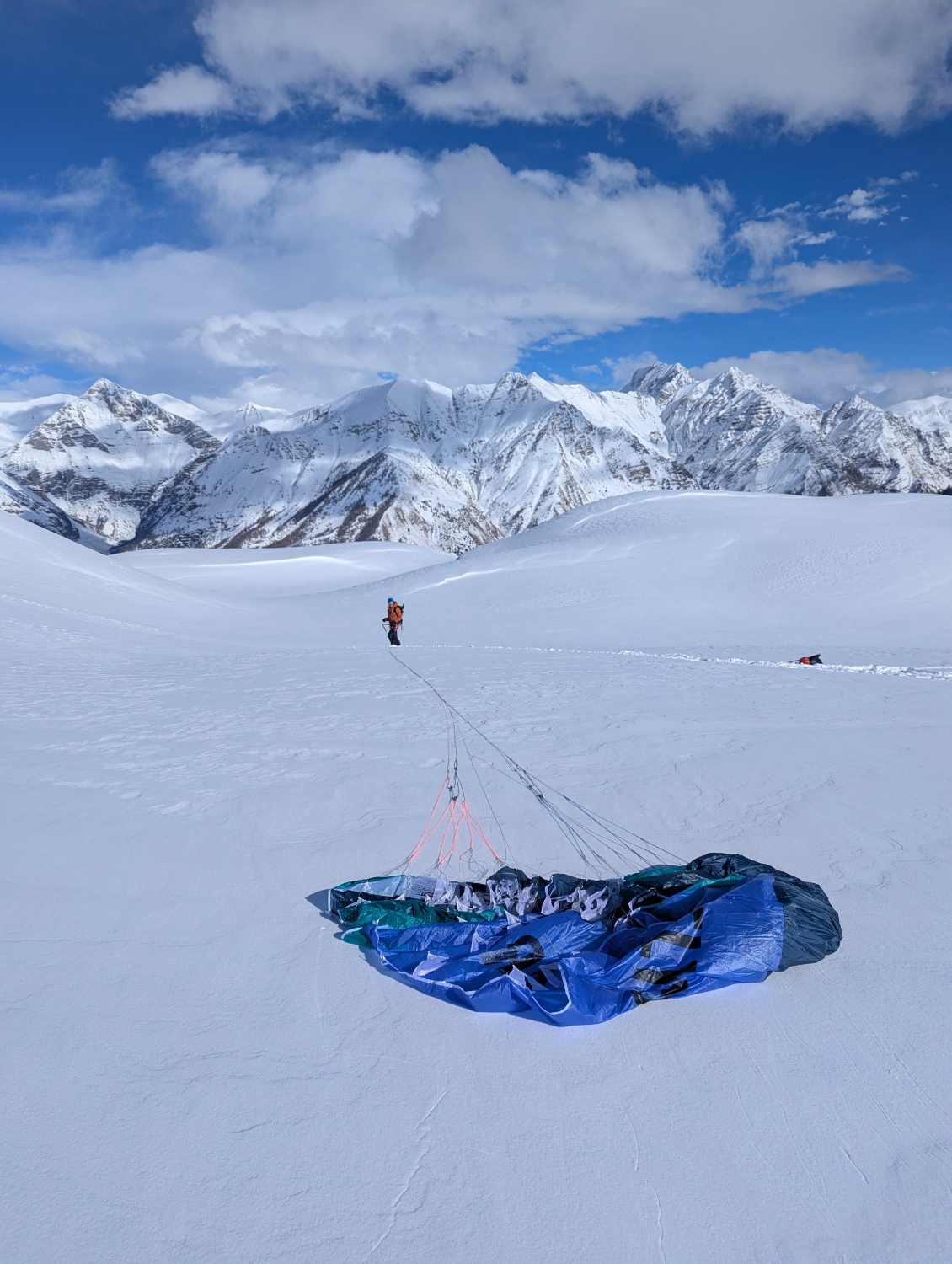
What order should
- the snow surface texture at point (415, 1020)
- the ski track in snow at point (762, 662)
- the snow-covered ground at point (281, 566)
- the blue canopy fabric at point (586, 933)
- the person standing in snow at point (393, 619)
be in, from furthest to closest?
the snow-covered ground at point (281, 566) → the person standing in snow at point (393, 619) → the ski track in snow at point (762, 662) → the blue canopy fabric at point (586, 933) → the snow surface texture at point (415, 1020)

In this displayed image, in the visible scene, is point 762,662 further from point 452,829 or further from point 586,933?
point 586,933

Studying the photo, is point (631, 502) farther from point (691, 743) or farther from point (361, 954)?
point (361, 954)

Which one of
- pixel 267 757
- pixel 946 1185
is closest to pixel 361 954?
pixel 946 1185

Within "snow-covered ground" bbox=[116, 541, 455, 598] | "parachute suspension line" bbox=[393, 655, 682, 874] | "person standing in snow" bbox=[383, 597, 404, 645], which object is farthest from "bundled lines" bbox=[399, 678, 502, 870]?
"snow-covered ground" bbox=[116, 541, 455, 598]

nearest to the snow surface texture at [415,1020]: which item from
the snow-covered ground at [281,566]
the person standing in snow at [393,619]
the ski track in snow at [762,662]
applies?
the ski track in snow at [762,662]

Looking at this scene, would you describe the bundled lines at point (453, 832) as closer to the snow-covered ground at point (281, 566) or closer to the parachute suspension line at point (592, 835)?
the parachute suspension line at point (592, 835)

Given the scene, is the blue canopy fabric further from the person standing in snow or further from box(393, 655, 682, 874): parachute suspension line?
the person standing in snow
